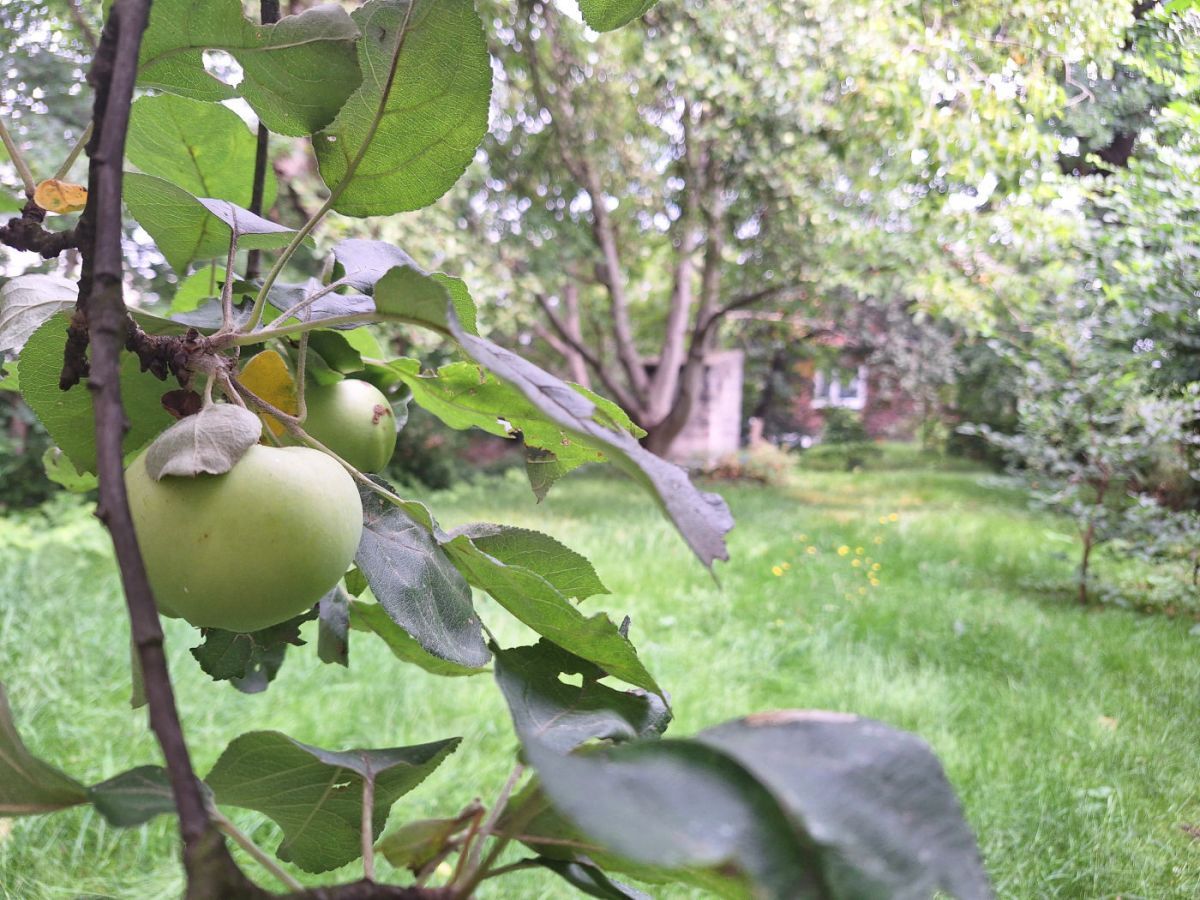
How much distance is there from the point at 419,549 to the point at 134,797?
159 mm

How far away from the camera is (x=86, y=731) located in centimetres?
148

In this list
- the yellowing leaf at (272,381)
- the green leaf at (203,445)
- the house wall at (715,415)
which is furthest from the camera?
the house wall at (715,415)

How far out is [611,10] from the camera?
35cm

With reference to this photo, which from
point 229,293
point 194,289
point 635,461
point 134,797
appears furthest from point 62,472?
point 635,461

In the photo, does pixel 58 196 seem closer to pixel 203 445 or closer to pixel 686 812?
pixel 203 445

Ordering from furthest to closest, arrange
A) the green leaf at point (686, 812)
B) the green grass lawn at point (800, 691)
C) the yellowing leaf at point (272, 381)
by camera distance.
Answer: the green grass lawn at point (800, 691) → the yellowing leaf at point (272, 381) → the green leaf at point (686, 812)

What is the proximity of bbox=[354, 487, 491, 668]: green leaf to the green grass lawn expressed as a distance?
2.98 feet

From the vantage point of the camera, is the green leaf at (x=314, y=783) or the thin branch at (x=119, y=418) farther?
the green leaf at (x=314, y=783)

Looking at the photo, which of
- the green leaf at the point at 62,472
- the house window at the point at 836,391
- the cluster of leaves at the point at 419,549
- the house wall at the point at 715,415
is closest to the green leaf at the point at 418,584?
the cluster of leaves at the point at 419,549

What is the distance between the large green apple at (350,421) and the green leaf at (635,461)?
0.18 metres

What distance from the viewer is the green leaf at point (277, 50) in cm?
31

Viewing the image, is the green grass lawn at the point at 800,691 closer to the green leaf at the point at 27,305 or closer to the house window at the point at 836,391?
the green leaf at the point at 27,305

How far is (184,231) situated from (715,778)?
41cm

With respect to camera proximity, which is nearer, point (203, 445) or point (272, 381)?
point (203, 445)
